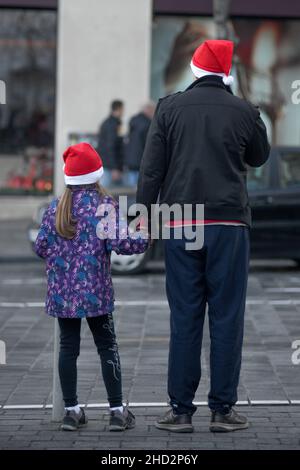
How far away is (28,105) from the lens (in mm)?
20406

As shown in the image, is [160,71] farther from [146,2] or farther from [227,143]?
[227,143]

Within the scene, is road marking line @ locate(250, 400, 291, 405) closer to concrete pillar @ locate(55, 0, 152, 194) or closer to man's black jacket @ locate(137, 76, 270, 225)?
man's black jacket @ locate(137, 76, 270, 225)

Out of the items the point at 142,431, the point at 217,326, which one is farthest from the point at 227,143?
the point at 142,431

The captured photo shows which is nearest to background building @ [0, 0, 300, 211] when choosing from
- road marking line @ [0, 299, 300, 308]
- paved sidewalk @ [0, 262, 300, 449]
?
paved sidewalk @ [0, 262, 300, 449]

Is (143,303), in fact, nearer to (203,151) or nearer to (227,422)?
(227,422)

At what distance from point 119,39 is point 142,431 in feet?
47.8

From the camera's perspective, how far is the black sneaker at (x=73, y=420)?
19.7ft

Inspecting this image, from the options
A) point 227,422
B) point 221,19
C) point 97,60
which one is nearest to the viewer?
point 227,422

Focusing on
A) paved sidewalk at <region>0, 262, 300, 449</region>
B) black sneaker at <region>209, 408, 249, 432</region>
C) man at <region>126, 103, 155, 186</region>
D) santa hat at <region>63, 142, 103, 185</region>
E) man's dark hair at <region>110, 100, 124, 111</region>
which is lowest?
paved sidewalk at <region>0, 262, 300, 449</region>

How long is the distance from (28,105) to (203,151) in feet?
48.4

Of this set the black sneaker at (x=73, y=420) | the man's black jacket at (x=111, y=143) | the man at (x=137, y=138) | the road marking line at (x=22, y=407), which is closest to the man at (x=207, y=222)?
the black sneaker at (x=73, y=420)

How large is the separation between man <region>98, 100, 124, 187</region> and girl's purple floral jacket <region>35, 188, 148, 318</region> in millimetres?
12164

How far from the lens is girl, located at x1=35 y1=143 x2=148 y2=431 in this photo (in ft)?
19.5

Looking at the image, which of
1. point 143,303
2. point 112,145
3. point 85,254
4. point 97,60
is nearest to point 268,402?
point 85,254
